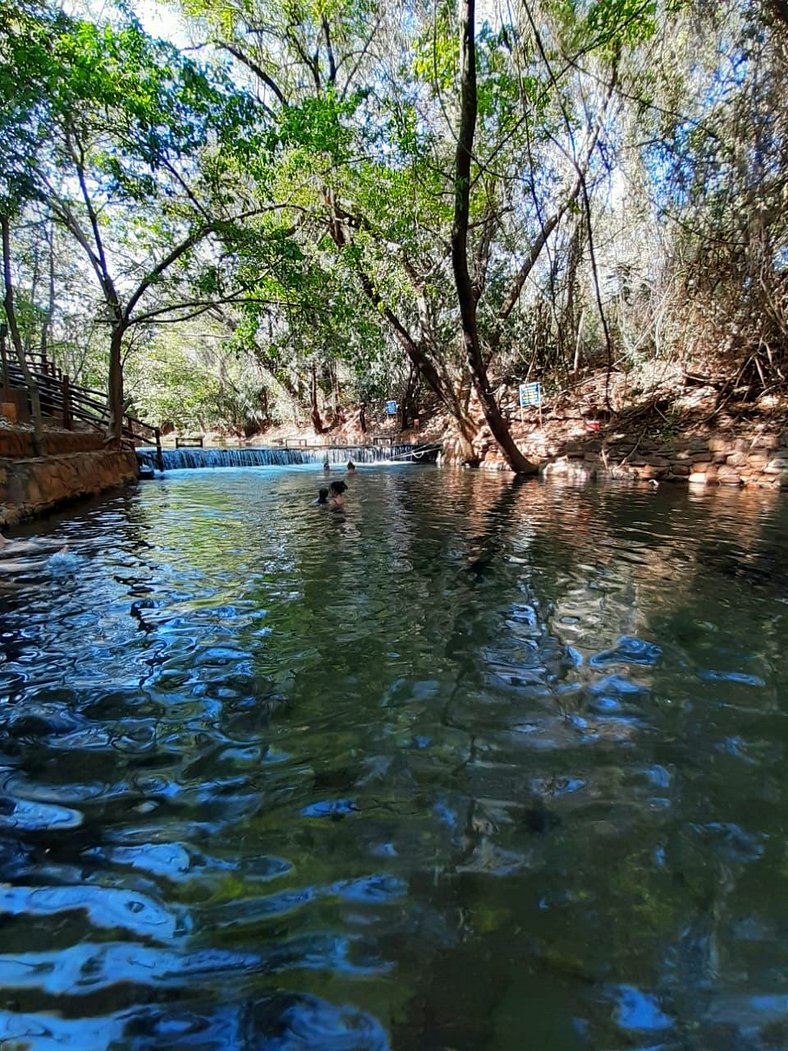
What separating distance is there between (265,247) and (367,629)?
1015 centimetres

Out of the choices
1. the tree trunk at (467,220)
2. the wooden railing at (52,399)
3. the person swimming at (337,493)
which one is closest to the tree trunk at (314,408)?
the wooden railing at (52,399)

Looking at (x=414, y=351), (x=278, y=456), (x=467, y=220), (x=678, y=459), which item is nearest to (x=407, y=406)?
(x=278, y=456)

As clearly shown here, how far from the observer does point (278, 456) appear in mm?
21906

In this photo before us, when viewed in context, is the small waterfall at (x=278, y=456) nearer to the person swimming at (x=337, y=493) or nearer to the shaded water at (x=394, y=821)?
the person swimming at (x=337, y=493)

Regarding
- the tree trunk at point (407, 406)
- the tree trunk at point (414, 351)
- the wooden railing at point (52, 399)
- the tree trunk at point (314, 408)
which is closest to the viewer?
the wooden railing at point (52, 399)

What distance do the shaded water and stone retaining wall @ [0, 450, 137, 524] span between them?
4.54 metres

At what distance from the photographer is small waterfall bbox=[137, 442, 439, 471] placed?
65.2 feet

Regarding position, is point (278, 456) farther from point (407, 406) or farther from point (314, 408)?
point (314, 408)

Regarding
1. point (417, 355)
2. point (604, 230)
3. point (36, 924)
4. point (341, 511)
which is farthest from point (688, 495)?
point (36, 924)

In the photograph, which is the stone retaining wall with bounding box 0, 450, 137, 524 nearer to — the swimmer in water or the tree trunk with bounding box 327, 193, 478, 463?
the swimmer in water

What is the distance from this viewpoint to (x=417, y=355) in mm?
16703

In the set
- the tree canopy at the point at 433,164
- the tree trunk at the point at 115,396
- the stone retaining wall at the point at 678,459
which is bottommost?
the stone retaining wall at the point at 678,459

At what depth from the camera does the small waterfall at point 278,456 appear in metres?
19.9

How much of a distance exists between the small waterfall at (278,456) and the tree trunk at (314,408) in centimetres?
779
